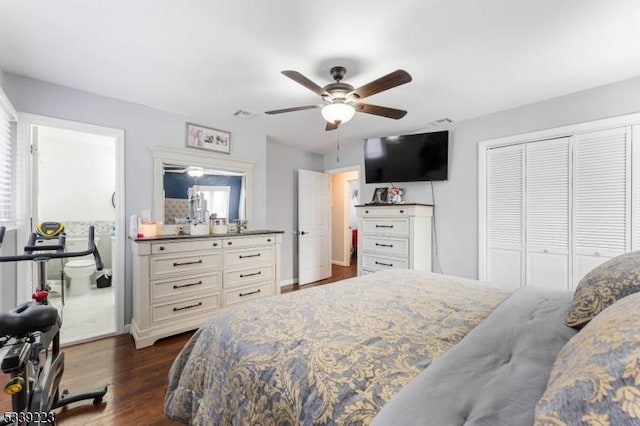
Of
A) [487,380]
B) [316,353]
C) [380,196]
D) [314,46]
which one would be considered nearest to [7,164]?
[314,46]

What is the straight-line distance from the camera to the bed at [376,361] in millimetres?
646

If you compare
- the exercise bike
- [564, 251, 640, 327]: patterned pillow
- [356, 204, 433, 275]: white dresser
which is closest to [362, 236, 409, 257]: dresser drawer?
[356, 204, 433, 275]: white dresser

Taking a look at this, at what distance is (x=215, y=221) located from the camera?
3340 millimetres

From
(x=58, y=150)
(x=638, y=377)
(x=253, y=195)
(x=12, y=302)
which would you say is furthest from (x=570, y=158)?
(x=58, y=150)

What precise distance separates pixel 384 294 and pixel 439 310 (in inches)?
13.2

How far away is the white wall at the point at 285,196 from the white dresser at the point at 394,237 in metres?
1.38

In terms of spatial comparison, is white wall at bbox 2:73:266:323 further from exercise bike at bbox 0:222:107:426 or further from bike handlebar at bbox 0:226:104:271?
exercise bike at bbox 0:222:107:426

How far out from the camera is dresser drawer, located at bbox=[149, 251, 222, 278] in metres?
2.62

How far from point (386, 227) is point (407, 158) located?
3.32 feet

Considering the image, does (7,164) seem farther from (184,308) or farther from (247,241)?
(247,241)

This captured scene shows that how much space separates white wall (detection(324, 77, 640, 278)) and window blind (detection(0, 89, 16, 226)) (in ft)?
14.0

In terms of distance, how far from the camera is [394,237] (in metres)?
3.63

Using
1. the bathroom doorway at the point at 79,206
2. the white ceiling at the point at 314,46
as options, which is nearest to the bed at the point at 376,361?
the white ceiling at the point at 314,46

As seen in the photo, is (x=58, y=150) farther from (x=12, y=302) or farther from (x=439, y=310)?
(x=439, y=310)
